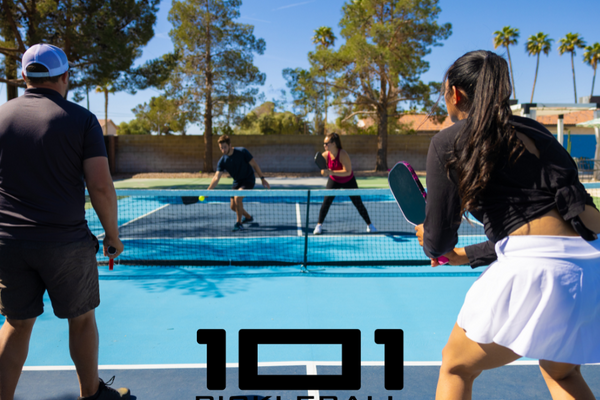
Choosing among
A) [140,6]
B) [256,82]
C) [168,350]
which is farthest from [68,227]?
[256,82]

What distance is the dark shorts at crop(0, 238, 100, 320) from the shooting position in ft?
7.22

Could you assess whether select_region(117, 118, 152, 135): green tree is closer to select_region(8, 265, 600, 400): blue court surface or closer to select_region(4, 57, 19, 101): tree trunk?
select_region(4, 57, 19, 101): tree trunk

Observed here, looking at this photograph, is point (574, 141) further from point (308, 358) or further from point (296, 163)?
point (308, 358)

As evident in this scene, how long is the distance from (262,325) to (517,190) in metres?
2.96

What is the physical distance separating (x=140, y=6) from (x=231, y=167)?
15215 millimetres

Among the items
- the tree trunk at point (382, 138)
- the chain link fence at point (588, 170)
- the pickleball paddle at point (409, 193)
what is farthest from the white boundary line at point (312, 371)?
the tree trunk at point (382, 138)

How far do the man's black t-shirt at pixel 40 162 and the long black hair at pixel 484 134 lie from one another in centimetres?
176

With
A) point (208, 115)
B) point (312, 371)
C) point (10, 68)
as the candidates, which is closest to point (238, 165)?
point (312, 371)

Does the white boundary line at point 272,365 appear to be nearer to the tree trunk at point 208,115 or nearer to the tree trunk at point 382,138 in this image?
the tree trunk at point 208,115

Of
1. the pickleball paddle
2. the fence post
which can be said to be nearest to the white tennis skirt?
the pickleball paddle

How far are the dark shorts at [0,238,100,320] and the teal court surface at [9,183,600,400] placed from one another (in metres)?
0.87

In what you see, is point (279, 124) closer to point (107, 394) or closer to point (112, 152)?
point (112, 152)

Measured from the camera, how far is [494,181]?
58.6 inches

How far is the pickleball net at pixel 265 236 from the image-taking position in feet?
20.1
